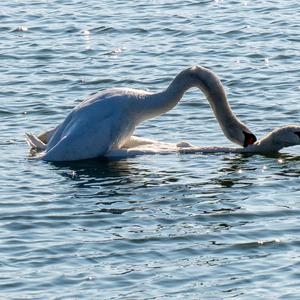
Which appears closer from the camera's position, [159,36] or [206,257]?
[206,257]

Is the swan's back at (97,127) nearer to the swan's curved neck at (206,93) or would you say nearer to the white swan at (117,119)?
the white swan at (117,119)

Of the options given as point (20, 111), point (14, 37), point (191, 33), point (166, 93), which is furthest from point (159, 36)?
point (166, 93)

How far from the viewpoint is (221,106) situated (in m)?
17.3

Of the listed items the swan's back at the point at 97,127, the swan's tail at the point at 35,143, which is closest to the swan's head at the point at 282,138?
the swan's back at the point at 97,127

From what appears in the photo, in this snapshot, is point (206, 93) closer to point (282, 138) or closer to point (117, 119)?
point (282, 138)

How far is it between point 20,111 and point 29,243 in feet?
20.4

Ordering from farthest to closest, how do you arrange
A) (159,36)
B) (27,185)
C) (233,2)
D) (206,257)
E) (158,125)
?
(233,2) → (159,36) → (158,125) → (27,185) → (206,257)

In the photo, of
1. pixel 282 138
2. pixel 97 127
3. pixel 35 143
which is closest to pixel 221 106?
pixel 282 138

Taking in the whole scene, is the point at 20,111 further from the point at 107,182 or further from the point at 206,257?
the point at 206,257

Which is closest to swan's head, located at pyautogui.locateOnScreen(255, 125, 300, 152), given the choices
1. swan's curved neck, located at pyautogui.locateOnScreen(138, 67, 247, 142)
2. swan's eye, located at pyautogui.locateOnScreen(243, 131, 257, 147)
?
swan's eye, located at pyautogui.locateOnScreen(243, 131, 257, 147)

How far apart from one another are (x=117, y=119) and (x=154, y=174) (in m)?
0.98

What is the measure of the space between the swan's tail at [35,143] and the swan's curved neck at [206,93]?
1325 mm

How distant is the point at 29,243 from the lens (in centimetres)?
1333

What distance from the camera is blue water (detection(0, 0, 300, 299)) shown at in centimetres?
1238
